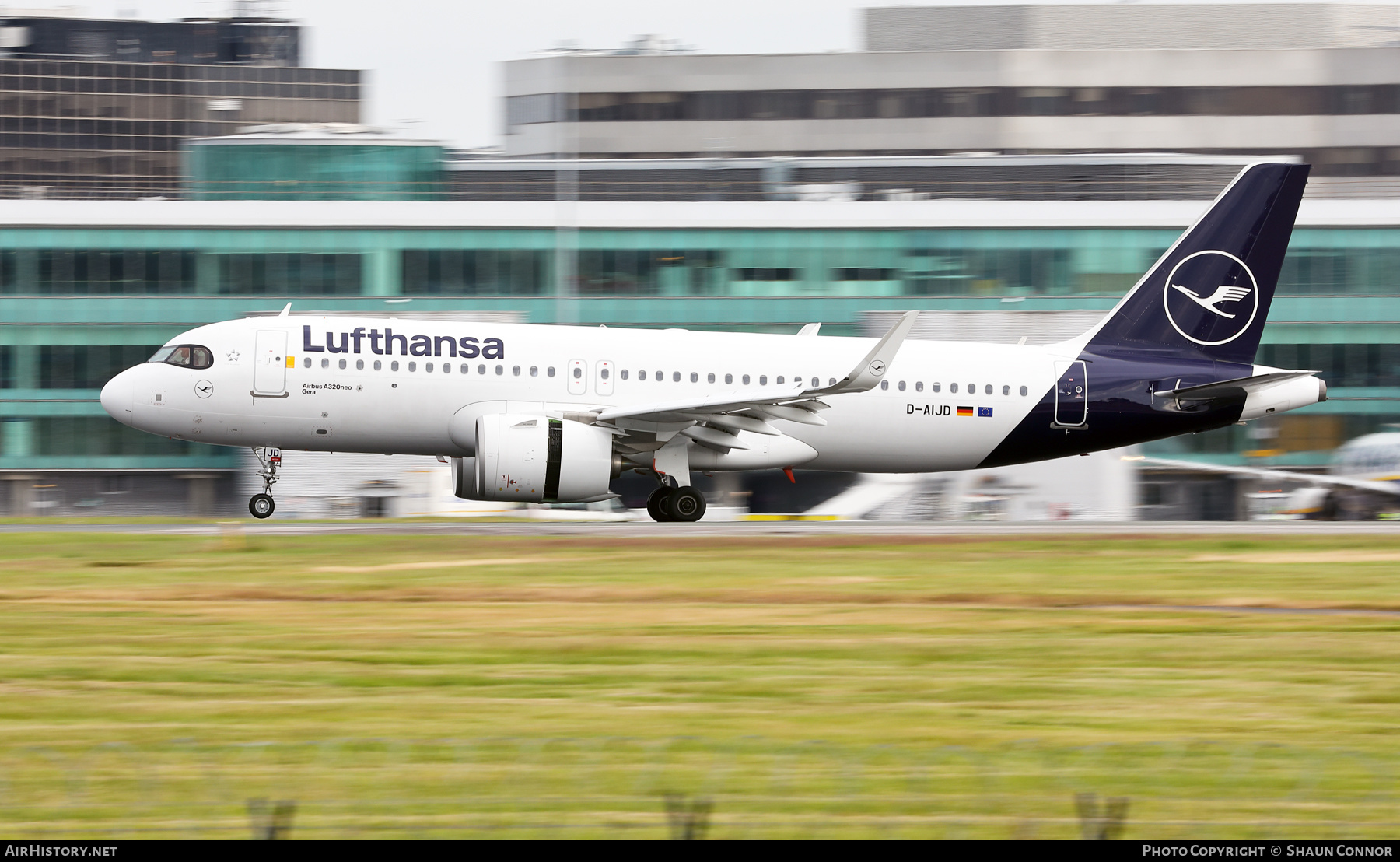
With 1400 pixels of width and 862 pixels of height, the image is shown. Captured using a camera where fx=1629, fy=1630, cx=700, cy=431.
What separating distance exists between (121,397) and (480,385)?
6986 mm

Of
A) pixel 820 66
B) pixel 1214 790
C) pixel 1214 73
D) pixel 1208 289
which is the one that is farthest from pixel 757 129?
pixel 1214 790

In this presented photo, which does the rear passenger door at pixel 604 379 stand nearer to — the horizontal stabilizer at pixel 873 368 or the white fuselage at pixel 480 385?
the white fuselage at pixel 480 385

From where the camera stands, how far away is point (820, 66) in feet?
360

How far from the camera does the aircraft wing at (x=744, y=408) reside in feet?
97.4

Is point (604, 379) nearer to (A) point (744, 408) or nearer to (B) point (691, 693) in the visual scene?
(A) point (744, 408)

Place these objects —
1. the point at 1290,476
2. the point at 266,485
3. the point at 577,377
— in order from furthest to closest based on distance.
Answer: the point at 1290,476, the point at 266,485, the point at 577,377

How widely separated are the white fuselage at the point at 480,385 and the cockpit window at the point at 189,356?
Result: 0.13 m

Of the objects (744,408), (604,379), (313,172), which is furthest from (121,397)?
(313,172)

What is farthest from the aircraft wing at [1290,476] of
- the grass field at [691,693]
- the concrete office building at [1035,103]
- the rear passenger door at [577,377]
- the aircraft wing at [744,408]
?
the concrete office building at [1035,103]

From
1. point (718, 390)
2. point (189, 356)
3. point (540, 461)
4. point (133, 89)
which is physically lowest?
point (540, 461)

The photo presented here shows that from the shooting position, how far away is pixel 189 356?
103 ft

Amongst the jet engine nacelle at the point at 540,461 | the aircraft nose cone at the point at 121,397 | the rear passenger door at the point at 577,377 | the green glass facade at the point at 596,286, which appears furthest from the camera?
the green glass facade at the point at 596,286

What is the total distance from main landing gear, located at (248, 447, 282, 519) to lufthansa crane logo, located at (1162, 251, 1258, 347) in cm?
1888

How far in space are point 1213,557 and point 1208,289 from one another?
9.24 metres
